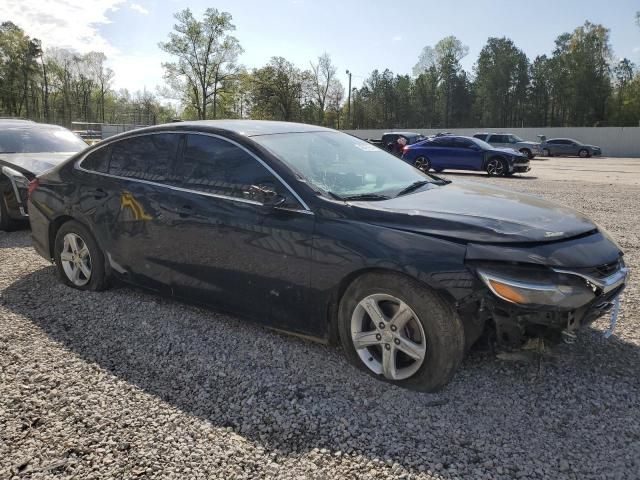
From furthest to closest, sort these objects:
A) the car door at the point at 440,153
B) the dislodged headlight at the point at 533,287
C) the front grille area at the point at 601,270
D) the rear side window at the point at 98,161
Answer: the car door at the point at 440,153 < the rear side window at the point at 98,161 < the front grille area at the point at 601,270 < the dislodged headlight at the point at 533,287

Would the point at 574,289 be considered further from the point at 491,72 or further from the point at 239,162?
the point at 491,72

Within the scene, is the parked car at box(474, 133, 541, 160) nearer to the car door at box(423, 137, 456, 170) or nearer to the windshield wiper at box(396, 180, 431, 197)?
the car door at box(423, 137, 456, 170)

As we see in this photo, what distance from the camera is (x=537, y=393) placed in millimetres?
2955

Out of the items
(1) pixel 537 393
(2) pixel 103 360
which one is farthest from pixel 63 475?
(1) pixel 537 393

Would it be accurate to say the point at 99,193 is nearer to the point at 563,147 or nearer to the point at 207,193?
the point at 207,193

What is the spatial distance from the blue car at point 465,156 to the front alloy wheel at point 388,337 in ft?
51.5

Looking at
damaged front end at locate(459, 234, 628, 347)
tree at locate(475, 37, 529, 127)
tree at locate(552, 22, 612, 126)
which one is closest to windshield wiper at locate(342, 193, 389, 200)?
damaged front end at locate(459, 234, 628, 347)

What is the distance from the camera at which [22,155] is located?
24.9 feet

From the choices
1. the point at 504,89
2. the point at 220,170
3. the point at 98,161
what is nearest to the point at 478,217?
the point at 220,170

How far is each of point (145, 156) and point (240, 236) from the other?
4.41 feet

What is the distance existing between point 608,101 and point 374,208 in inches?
3004

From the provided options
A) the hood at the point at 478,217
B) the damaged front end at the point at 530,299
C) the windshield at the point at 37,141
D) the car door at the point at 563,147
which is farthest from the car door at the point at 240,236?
the car door at the point at 563,147

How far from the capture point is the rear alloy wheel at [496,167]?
18.5 metres

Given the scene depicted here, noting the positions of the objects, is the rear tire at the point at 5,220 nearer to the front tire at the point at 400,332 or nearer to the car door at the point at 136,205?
the car door at the point at 136,205
